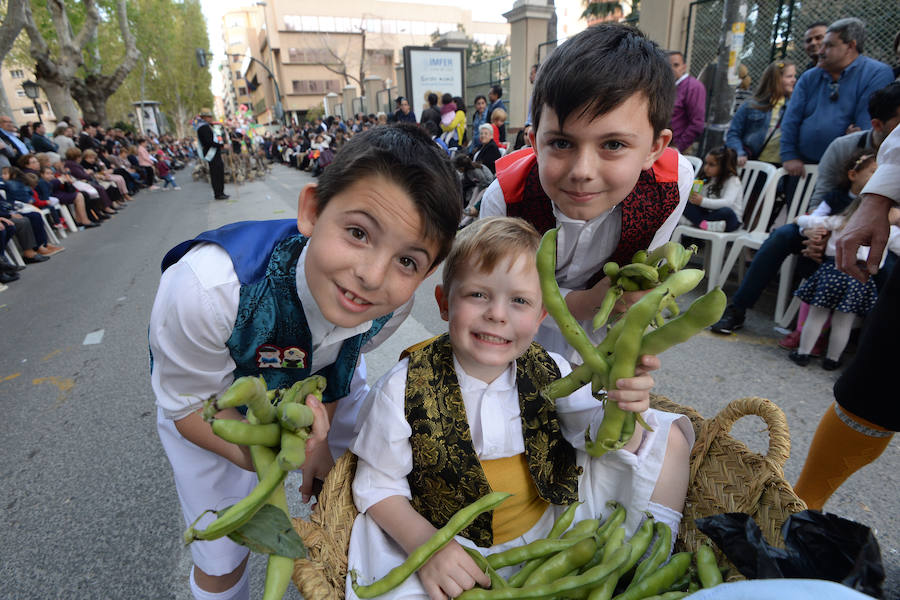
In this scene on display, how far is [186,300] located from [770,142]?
218 inches

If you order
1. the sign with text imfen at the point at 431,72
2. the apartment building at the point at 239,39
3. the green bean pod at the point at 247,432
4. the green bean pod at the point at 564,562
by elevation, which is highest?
the apartment building at the point at 239,39

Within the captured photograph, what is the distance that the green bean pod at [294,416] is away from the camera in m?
0.81

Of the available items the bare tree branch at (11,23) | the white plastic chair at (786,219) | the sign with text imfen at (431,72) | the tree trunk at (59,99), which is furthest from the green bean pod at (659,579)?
the tree trunk at (59,99)

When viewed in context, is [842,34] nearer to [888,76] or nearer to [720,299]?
[888,76]

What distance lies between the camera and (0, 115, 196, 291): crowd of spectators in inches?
253

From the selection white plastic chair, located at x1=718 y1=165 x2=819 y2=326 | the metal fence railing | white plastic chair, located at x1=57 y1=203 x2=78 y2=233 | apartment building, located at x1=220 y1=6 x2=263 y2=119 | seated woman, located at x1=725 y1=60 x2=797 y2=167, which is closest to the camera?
white plastic chair, located at x1=718 y1=165 x2=819 y2=326

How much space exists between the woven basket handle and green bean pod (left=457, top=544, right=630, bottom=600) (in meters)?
0.53

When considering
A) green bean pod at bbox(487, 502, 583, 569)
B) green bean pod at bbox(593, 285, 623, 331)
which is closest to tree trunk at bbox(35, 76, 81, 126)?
green bean pod at bbox(487, 502, 583, 569)

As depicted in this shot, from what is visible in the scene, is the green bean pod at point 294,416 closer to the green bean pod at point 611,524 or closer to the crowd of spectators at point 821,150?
the green bean pod at point 611,524

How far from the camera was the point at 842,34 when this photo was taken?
3.75 m

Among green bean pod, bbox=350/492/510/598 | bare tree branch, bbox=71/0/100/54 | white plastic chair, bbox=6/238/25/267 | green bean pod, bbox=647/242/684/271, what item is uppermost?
bare tree branch, bbox=71/0/100/54

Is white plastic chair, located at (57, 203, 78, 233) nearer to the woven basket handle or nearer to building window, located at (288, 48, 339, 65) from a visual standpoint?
the woven basket handle

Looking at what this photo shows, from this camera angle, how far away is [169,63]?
117ft

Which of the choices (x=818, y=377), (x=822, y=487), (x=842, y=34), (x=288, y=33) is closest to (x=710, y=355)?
(x=818, y=377)
